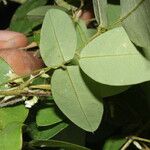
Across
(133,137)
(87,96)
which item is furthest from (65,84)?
(133,137)

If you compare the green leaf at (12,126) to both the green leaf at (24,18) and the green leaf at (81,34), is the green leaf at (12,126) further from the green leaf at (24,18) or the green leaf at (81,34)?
the green leaf at (24,18)

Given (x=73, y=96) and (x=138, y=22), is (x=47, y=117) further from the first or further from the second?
(x=138, y=22)

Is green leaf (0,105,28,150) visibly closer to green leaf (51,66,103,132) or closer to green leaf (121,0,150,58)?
green leaf (51,66,103,132)

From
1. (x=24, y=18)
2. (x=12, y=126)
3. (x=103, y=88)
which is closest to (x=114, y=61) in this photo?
(x=103, y=88)

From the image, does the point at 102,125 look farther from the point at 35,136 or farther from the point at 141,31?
the point at 141,31

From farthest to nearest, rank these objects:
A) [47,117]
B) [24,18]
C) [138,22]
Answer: [24,18]
[47,117]
[138,22]

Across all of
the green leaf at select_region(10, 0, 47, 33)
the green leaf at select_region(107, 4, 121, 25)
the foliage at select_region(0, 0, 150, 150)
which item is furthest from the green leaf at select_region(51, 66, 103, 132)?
the green leaf at select_region(10, 0, 47, 33)
